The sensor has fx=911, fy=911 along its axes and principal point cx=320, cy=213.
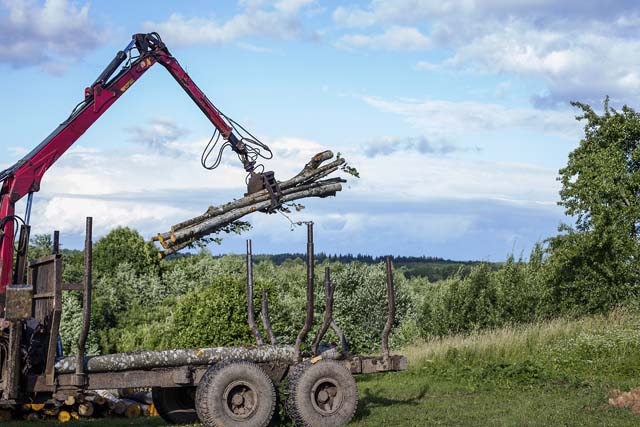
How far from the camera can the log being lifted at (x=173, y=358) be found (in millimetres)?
11266

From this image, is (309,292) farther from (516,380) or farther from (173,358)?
(516,380)

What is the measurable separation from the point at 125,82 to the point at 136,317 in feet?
44.0

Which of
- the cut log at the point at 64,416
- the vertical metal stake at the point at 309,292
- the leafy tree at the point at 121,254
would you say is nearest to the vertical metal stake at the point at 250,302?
the vertical metal stake at the point at 309,292

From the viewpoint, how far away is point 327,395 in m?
11.9

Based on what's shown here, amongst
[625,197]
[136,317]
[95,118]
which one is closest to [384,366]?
[95,118]

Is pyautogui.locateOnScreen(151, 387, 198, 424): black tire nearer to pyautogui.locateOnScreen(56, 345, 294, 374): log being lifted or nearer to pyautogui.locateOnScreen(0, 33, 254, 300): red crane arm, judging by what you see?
pyautogui.locateOnScreen(56, 345, 294, 374): log being lifted

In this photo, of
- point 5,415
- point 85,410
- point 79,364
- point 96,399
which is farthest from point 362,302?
point 79,364

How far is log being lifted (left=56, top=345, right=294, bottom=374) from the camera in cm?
1127

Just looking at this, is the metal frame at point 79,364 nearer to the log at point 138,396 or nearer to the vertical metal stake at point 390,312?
the vertical metal stake at point 390,312

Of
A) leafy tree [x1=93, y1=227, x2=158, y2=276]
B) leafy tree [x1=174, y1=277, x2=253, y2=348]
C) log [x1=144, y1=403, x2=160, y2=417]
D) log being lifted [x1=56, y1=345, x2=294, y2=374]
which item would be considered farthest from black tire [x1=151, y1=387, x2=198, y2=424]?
leafy tree [x1=93, y1=227, x2=158, y2=276]

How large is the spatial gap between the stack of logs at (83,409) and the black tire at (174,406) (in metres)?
1.90

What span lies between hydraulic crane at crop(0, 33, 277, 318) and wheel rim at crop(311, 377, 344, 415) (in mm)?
4259

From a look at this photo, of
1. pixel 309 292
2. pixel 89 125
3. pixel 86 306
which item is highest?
pixel 89 125

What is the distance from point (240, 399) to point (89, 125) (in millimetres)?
6225
